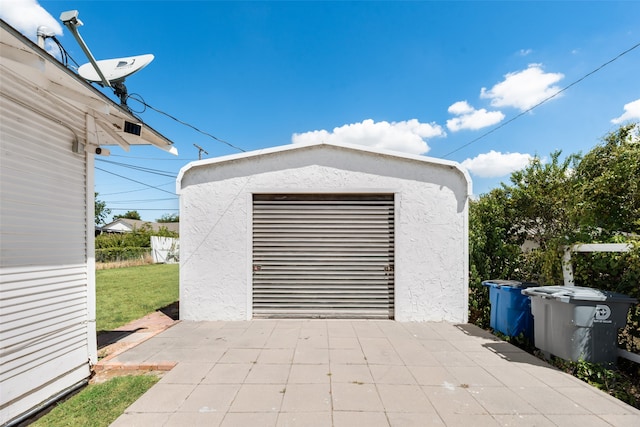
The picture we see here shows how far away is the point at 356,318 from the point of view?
6.04 metres

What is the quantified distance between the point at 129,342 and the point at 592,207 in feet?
25.5

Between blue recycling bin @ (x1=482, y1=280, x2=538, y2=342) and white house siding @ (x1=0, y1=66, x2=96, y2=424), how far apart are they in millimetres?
6439

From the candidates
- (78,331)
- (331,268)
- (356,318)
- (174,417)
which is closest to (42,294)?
(78,331)

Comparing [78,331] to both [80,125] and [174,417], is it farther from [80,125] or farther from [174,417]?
[80,125]

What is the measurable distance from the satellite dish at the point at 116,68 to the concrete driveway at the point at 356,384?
4.24 meters

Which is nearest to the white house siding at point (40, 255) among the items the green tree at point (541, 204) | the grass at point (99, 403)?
the grass at point (99, 403)

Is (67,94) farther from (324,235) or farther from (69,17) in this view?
(324,235)

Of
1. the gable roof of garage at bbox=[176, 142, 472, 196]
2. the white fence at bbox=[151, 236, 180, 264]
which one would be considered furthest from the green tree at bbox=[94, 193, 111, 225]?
the gable roof of garage at bbox=[176, 142, 472, 196]

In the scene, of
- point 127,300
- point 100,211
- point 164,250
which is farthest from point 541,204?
point 100,211

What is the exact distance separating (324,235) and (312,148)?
1894 mm

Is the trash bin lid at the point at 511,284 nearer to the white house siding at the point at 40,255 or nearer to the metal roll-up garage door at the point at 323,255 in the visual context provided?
the metal roll-up garage door at the point at 323,255

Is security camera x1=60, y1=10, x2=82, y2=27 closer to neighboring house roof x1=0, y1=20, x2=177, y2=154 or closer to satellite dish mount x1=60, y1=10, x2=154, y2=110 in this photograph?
satellite dish mount x1=60, y1=10, x2=154, y2=110

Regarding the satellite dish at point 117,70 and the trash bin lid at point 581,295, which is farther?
the satellite dish at point 117,70

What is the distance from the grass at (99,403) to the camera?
2.80m
